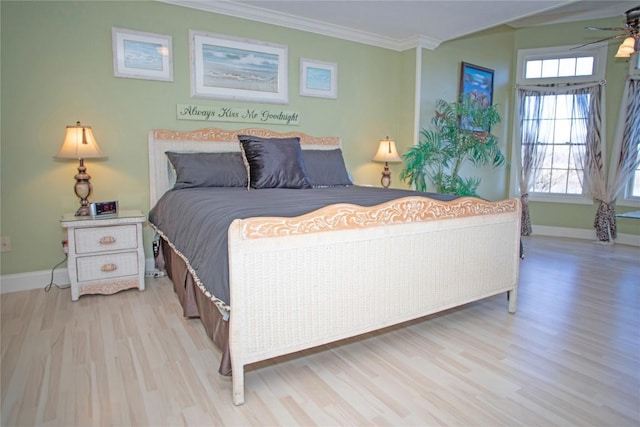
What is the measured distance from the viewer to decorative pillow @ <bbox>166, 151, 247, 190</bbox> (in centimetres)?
317

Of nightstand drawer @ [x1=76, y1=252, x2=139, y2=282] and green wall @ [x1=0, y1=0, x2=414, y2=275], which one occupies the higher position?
green wall @ [x1=0, y1=0, x2=414, y2=275]

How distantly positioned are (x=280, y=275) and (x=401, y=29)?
3.56 metres

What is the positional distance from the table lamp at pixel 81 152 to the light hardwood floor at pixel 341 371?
767 mm

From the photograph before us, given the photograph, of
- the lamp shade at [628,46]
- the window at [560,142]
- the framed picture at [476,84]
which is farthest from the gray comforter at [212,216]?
the window at [560,142]

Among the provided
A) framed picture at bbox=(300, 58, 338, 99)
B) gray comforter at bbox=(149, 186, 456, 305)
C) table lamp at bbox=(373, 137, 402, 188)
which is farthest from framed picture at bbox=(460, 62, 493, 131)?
gray comforter at bbox=(149, 186, 456, 305)

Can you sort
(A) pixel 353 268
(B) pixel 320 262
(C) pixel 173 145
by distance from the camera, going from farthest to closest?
(C) pixel 173 145, (A) pixel 353 268, (B) pixel 320 262

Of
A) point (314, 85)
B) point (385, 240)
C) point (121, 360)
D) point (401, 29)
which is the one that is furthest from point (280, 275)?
point (401, 29)

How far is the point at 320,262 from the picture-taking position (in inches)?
70.4

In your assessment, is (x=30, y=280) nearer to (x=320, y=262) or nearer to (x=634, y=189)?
(x=320, y=262)

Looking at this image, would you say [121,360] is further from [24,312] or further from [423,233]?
[423,233]

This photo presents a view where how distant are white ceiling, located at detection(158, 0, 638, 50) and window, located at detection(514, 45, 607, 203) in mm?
653

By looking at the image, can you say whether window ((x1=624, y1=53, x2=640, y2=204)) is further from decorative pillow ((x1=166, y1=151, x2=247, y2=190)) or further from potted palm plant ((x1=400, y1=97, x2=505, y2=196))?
decorative pillow ((x1=166, y1=151, x2=247, y2=190))

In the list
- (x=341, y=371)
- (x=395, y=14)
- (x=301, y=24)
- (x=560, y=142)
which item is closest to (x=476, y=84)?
(x=560, y=142)

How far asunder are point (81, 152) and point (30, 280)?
1.09m
